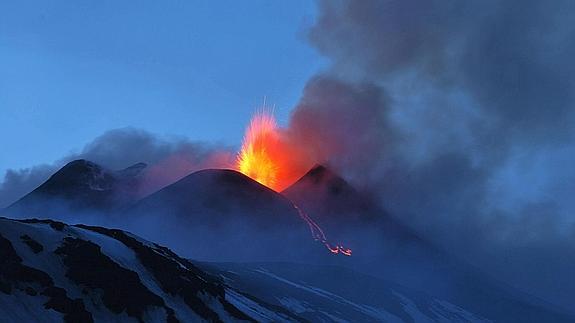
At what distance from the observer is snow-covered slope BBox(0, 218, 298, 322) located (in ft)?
184

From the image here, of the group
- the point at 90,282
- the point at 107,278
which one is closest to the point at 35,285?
the point at 90,282

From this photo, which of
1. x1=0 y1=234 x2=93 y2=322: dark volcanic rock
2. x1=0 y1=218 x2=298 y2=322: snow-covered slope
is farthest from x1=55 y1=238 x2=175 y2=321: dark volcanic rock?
x1=0 y1=234 x2=93 y2=322: dark volcanic rock

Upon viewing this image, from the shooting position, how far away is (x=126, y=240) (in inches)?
3440

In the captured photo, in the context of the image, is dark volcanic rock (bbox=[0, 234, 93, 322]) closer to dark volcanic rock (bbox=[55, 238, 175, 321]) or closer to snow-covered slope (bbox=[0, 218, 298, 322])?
snow-covered slope (bbox=[0, 218, 298, 322])

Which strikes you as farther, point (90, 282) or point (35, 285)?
point (90, 282)

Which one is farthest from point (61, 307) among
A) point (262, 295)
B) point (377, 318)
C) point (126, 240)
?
point (377, 318)

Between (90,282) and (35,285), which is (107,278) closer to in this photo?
(90,282)

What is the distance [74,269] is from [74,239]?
24.2ft

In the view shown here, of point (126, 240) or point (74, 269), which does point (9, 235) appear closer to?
point (74, 269)

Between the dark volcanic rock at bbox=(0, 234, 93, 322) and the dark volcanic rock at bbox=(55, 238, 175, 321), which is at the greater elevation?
the dark volcanic rock at bbox=(55, 238, 175, 321)

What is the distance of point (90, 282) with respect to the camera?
6400 centimetres

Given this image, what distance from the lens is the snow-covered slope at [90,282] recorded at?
56.0 meters

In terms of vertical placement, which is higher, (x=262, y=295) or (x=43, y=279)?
(x=262, y=295)

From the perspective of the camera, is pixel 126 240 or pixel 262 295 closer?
pixel 126 240
